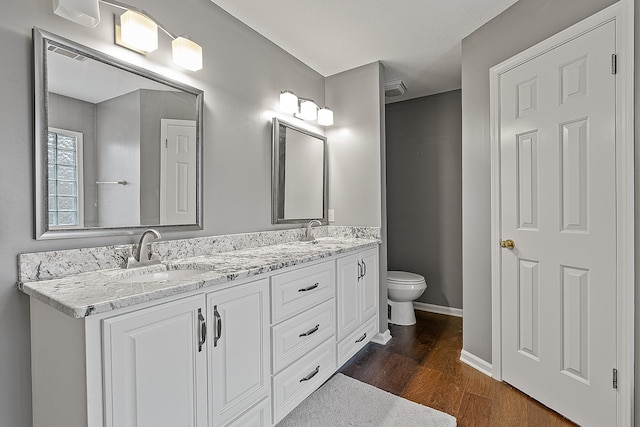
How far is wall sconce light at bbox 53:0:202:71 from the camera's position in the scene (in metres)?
1.18

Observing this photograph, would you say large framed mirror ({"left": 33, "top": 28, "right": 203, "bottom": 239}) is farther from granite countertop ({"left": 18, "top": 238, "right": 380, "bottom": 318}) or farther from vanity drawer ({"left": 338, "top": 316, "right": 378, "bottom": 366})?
vanity drawer ({"left": 338, "top": 316, "right": 378, "bottom": 366})

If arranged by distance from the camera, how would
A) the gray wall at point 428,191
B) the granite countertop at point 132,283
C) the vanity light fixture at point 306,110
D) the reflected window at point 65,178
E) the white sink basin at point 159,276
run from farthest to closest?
the gray wall at point 428,191
the vanity light fixture at point 306,110
the white sink basin at point 159,276
the reflected window at point 65,178
the granite countertop at point 132,283

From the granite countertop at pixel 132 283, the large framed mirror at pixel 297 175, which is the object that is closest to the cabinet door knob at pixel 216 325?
the granite countertop at pixel 132 283

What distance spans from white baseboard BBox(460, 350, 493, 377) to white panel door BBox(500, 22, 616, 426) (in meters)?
0.11

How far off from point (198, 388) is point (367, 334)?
1501 mm

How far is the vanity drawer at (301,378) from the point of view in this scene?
4.91ft

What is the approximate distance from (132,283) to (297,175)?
1.58 metres

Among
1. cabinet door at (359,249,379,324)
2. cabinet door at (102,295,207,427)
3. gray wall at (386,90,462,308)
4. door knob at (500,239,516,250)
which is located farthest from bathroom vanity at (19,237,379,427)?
gray wall at (386,90,462,308)

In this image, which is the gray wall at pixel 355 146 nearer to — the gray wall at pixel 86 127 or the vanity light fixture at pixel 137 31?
the vanity light fixture at pixel 137 31

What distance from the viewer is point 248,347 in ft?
4.40

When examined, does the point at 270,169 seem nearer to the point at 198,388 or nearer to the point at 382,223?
the point at 382,223

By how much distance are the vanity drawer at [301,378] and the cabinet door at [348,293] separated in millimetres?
171

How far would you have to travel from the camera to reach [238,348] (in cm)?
130

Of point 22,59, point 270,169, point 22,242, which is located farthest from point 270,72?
point 22,242
